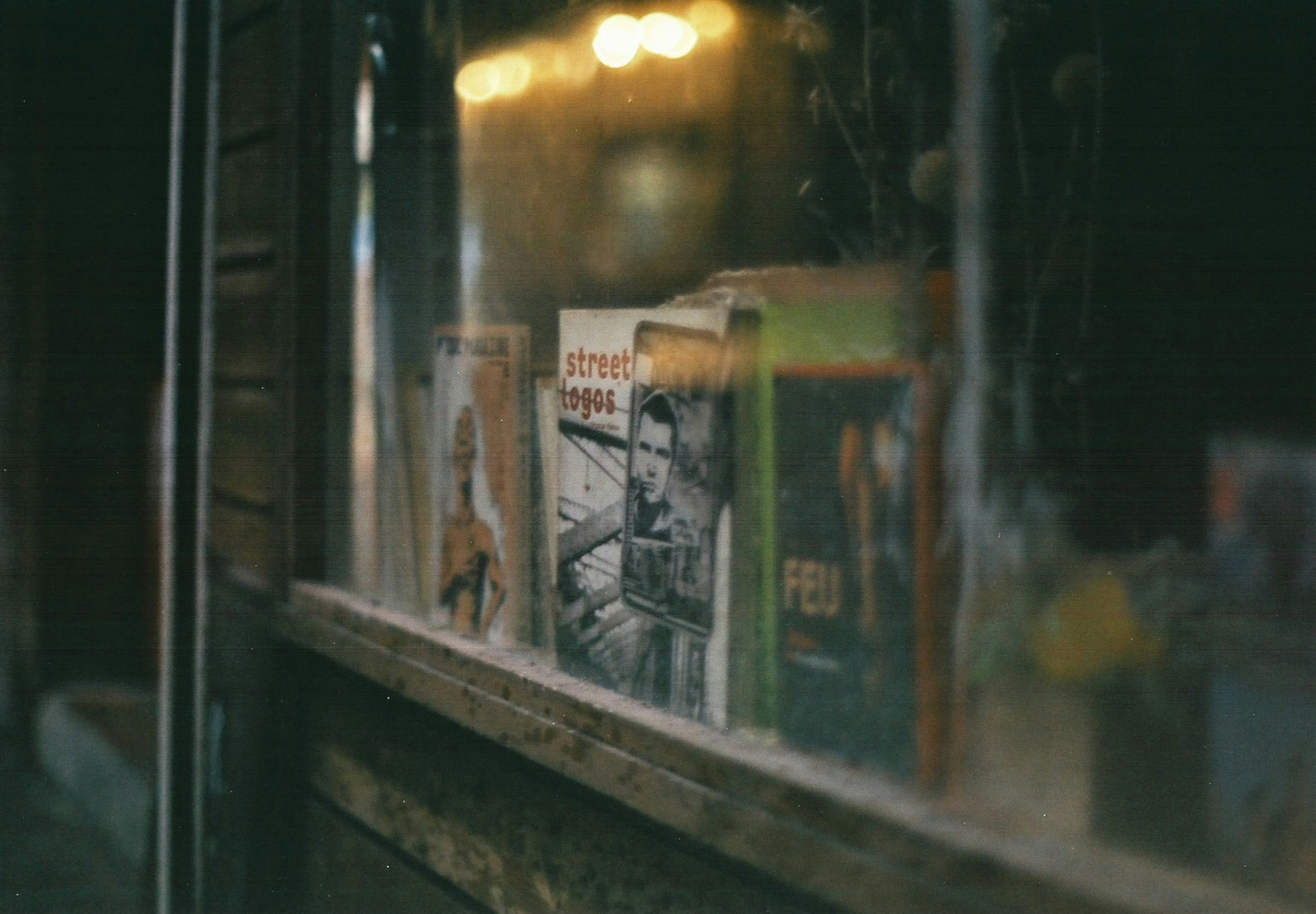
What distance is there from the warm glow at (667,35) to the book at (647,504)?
33cm

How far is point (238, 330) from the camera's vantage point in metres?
2.91

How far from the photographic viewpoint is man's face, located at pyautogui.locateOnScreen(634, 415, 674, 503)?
164 cm

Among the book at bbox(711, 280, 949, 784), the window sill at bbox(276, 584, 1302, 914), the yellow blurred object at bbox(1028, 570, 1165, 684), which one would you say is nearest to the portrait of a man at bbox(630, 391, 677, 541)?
the book at bbox(711, 280, 949, 784)

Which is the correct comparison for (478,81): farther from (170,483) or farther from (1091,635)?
(1091,635)

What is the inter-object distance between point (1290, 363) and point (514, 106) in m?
1.41

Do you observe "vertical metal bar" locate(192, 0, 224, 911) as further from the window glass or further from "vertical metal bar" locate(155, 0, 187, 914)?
the window glass

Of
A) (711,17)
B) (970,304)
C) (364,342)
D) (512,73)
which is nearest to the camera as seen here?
(970,304)

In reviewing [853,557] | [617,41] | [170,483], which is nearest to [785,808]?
[853,557]

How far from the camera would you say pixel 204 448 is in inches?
117

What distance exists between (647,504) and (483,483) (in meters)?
0.53

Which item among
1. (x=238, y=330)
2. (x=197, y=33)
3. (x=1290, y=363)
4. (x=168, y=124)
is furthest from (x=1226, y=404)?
(x=168, y=124)

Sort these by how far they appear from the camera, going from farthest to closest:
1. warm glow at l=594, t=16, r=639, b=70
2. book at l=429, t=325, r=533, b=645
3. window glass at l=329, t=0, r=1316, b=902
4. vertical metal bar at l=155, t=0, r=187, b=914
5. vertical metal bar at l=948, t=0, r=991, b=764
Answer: vertical metal bar at l=155, t=0, r=187, b=914 → book at l=429, t=325, r=533, b=645 → warm glow at l=594, t=16, r=639, b=70 → vertical metal bar at l=948, t=0, r=991, b=764 → window glass at l=329, t=0, r=1316, b=902

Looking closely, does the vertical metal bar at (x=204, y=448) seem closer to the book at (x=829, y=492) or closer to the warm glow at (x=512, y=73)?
the warm glow at (x=512, y=73)

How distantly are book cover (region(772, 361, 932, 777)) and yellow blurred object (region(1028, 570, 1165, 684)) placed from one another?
0.17 m
